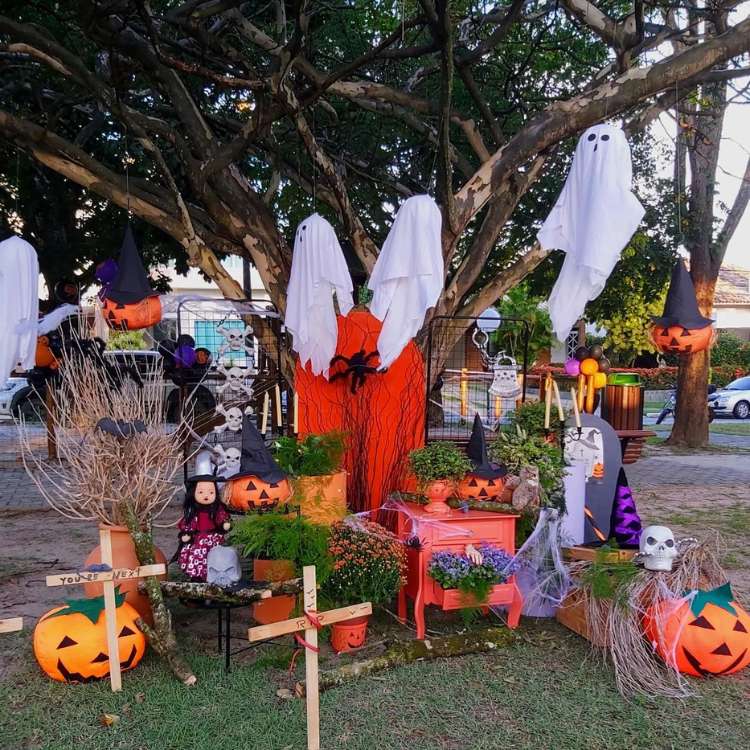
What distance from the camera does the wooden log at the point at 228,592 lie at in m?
3.52

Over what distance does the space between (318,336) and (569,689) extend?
2.93 metres

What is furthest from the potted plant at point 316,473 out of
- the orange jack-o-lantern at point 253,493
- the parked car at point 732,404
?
the parked car at point 732,404

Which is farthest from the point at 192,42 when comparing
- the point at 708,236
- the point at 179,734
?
the point at 708,236

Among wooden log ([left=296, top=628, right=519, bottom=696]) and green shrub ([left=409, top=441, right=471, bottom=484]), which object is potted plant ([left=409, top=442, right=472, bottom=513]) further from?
wooden log ([left=296, top=628, right=519, bottom=696])

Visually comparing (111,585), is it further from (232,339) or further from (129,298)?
(232,339)

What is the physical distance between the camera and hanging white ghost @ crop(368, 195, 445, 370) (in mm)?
4395

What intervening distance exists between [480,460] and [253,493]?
5.20 ft

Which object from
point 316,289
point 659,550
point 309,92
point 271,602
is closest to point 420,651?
point 271,602

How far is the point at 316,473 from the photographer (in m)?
4.65

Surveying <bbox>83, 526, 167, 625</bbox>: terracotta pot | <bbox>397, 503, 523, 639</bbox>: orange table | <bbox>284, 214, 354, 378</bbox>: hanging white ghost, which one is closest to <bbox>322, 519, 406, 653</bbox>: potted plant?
<bbox>397, 503, 523, 639</bbox>: orange table

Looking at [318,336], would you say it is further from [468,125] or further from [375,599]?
[468,125]

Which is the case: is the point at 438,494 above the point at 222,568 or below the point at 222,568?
above

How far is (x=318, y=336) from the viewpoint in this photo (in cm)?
522

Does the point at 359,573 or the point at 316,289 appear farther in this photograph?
the point at 316,289
